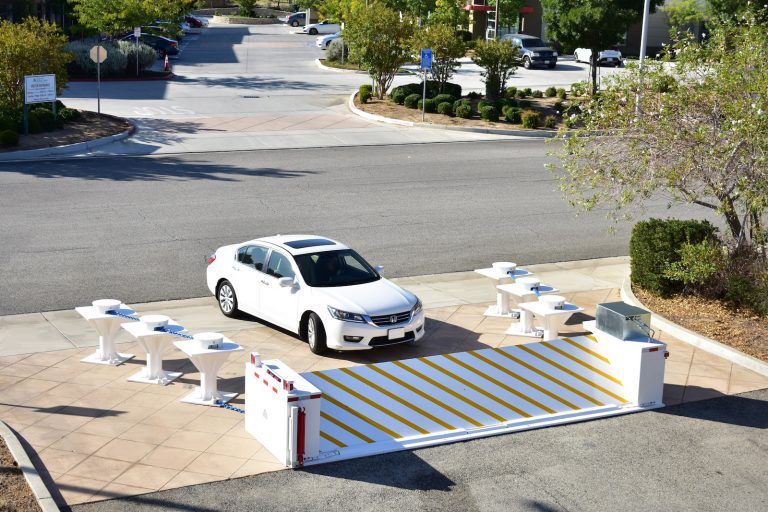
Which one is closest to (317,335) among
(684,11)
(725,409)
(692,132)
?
(725,409)

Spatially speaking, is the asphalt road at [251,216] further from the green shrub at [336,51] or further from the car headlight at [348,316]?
the green shrub at [336,51]

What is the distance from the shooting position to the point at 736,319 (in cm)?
1582

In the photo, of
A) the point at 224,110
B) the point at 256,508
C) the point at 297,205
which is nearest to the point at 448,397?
the point at 256,508

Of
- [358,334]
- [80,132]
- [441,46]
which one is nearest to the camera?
[358,334]

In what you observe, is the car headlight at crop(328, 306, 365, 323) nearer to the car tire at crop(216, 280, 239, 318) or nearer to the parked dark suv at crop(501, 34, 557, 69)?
the car tire at crop(216, 280, 239, 318)

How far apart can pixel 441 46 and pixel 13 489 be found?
3125cm

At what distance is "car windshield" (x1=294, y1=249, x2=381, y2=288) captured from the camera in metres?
14.8

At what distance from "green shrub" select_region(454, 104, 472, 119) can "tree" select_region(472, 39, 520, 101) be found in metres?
2.36

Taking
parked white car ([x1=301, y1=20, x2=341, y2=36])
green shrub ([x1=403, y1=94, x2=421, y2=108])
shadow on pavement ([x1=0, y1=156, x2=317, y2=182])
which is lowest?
shadow on pavement ([x1=0, y1=156, x2=317, y2=182])

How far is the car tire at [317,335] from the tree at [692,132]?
4.83m

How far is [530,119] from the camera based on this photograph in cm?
3700

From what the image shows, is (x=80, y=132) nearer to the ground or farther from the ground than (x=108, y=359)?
farther from the ground

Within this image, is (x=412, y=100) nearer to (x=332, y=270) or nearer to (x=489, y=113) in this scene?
(x=489, y=113)

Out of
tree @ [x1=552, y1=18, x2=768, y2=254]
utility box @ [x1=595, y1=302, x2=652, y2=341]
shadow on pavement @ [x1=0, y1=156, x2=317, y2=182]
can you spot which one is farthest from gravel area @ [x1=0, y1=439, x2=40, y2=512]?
shadow on pavement @ [x1=0, y1=156, x2=317, y2=182]
